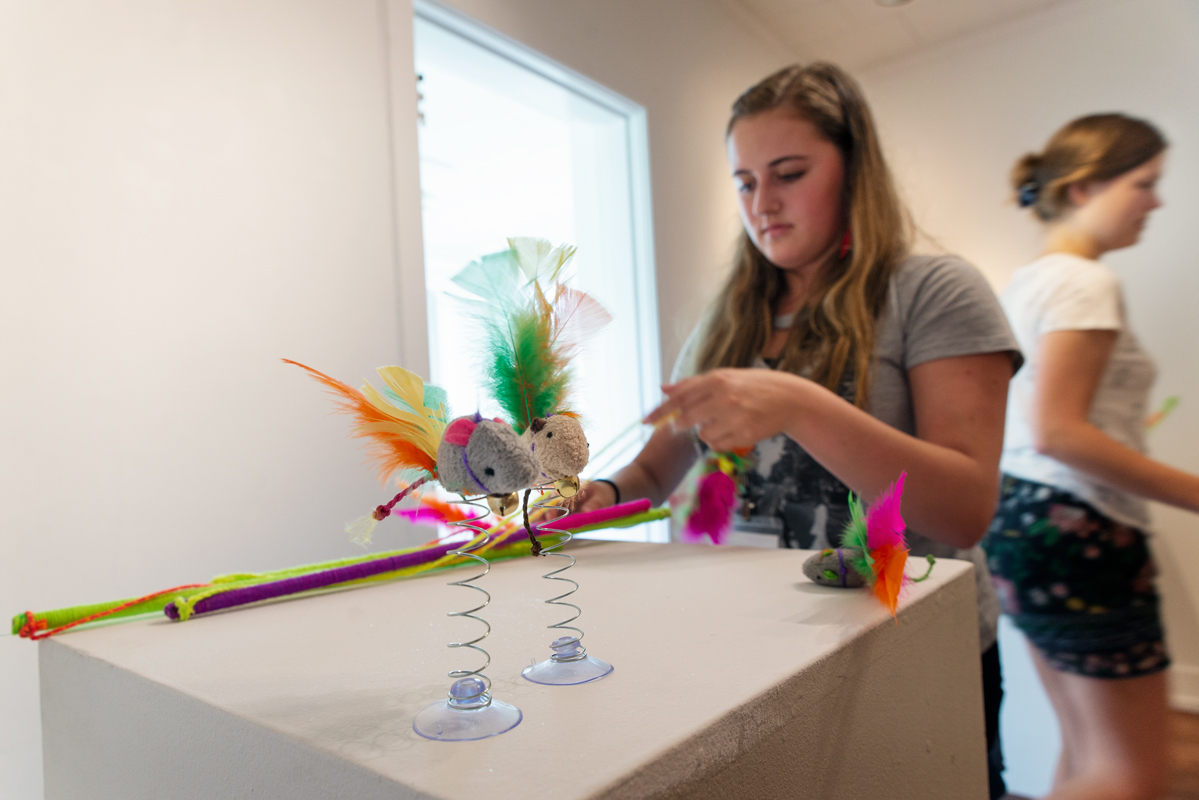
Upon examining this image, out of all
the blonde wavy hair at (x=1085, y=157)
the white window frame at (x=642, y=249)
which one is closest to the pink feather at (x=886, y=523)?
the blonde wavy hair at (x=1085, y=157)

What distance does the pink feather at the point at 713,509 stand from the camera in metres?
0.96

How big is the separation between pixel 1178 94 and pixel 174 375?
3.05 m

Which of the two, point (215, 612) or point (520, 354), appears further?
point (215, 612)

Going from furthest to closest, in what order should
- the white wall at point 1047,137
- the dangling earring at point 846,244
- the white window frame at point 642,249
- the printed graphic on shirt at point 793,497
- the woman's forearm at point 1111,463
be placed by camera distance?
the white wall at point 1047,137 → the white window frame at point 642,249 → the woman's forearm at point 1111,463 → the dangling earring at point 846,244 → the printed graphic on shirt at point 793,497

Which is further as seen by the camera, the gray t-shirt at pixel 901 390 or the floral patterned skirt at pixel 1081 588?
the floral patterned skirt at pixel 1081 588

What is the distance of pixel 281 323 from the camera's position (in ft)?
3.57

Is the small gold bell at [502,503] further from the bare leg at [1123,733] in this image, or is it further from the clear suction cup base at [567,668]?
the bare leg at [1123,733]

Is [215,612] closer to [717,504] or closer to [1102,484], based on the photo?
[717,504]

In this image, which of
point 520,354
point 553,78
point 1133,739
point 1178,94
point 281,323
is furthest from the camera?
point 1178,94

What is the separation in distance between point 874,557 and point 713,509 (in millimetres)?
420

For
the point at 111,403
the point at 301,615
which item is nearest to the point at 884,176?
the point at 301,615

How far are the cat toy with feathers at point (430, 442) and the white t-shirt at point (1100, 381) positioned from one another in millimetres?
1180

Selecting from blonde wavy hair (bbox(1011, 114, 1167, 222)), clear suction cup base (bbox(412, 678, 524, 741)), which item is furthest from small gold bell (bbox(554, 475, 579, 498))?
blonde wavy hair (bbox(1011, 114, 1167, 222))

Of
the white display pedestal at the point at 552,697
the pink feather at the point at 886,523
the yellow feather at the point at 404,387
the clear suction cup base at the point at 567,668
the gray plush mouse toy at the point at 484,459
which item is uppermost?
the yellow feather at the point at 404,387
